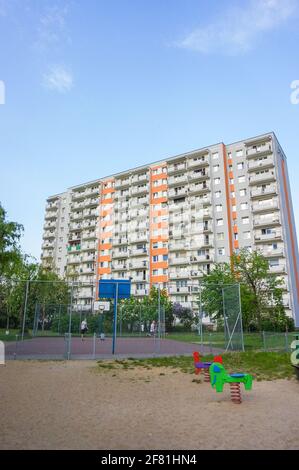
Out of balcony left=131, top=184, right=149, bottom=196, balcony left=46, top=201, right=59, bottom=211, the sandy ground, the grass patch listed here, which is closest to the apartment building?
balcony left=131, top=184, right=149, bottom=196

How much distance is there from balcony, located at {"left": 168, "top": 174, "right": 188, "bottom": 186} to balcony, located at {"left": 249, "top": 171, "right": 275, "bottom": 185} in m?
12.4

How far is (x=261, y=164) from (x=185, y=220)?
15.7 meters

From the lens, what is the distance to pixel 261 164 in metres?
55.4

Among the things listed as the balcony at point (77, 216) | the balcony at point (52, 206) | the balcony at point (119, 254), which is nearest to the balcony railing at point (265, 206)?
the balcony at point (119, 254)

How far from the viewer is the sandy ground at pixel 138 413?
486cm

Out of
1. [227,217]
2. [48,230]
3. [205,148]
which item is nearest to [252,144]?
[205,148]

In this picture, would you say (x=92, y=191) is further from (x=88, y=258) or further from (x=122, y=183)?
(x=88, y=258)

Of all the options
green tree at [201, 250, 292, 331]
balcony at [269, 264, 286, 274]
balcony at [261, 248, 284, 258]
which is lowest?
green tree at [201, 250, 292, 331]

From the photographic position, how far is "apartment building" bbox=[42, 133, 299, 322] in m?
53.2

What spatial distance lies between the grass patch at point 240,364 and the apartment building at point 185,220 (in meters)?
30.6

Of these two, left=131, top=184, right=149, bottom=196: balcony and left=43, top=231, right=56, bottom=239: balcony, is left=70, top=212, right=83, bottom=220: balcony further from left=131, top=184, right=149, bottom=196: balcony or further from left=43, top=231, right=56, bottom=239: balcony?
left=131, top=184, right=149, bottom=196: balcony

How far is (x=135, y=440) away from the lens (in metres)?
4.90
